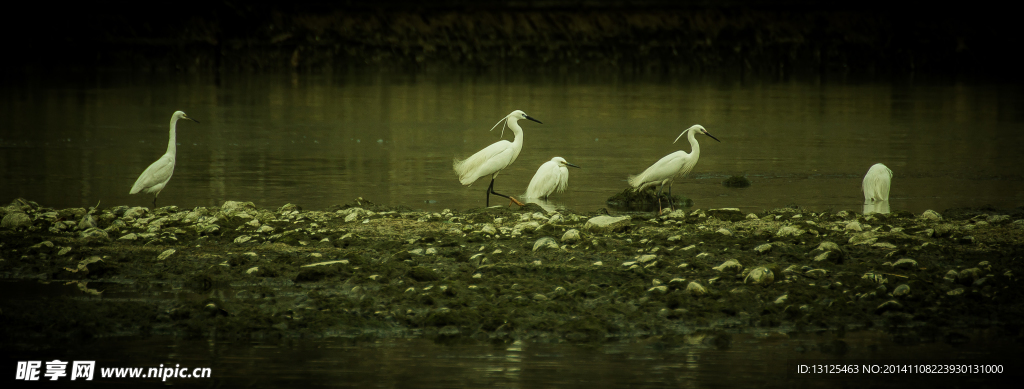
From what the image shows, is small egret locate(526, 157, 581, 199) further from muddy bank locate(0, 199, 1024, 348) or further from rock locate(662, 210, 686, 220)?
rock locate(662, 210, 686, 220)

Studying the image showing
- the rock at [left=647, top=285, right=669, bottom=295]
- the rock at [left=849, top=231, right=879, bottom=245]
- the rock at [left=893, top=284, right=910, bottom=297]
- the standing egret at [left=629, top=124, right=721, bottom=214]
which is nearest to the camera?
the rock at [left=893, top=284, right=910, bottom=297]

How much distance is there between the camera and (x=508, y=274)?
7.52 m

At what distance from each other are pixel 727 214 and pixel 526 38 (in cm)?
5222

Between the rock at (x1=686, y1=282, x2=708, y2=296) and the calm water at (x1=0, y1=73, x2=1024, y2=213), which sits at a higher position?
the calm water at (x1=0, y1=73, x2=1024, y2=213)

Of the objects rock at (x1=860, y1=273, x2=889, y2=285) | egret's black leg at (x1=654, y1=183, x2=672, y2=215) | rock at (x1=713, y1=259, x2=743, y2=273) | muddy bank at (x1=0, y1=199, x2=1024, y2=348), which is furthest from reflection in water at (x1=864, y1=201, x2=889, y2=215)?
rock at (x1=713, y1=259, x2=743, y2=273)

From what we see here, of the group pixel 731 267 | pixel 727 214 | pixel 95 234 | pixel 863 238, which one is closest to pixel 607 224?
pixel 727 214

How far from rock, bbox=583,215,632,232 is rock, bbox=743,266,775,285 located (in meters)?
2.10

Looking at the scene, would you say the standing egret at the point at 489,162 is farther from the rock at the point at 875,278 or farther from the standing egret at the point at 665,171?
the rock at the point at 875,278

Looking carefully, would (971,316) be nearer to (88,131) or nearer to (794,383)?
(794,383)

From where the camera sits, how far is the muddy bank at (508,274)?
6516 millimetres

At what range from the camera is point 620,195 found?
12.5 metres

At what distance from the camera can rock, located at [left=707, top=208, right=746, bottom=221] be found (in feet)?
32.6

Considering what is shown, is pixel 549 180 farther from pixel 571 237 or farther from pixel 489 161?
pixel 571 237

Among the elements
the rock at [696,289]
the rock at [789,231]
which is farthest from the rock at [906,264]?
the rock at [696,289]
